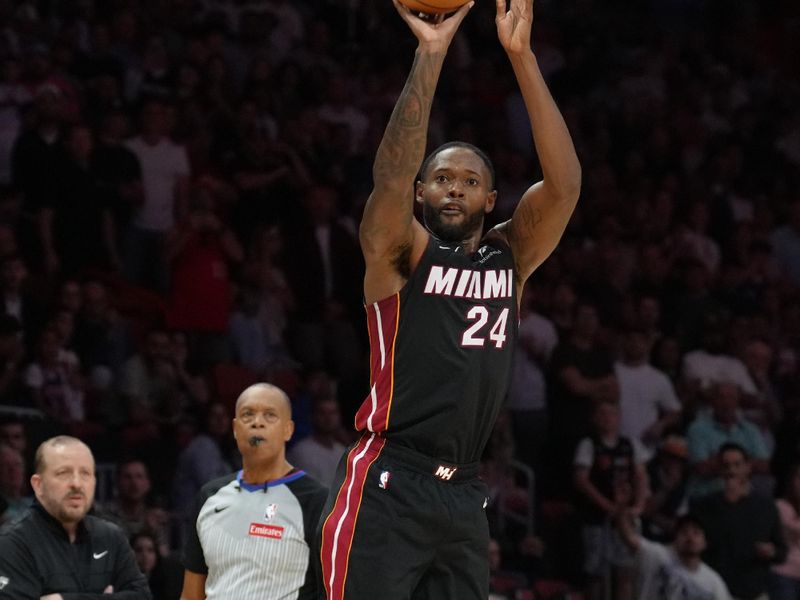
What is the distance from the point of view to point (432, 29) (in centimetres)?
458

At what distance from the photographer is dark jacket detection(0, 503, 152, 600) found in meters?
6.01

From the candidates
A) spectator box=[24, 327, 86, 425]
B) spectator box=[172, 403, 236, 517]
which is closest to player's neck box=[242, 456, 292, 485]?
spectator box=[172, 403, 236, 517]

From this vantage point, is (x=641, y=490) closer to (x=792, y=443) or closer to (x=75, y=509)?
(x=792, y=443)

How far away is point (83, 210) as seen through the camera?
10.6 metres

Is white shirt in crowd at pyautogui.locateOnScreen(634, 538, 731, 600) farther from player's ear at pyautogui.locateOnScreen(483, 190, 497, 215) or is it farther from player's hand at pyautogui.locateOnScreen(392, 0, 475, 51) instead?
player's hand at pyautogui.locateOnScreen(392, 0, 475, 51)

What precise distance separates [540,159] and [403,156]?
54cm

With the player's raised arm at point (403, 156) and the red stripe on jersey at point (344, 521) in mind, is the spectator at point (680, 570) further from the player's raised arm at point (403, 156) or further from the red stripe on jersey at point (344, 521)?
the player's raised arm at point (403, 156)

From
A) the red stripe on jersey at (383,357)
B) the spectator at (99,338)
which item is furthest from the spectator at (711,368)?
the red stripe on jersey at (383,357)

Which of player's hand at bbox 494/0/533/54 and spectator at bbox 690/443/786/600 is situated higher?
player's hand at bbox 494/0/533/54

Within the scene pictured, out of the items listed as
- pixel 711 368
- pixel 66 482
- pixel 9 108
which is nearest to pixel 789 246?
pixel 711 368

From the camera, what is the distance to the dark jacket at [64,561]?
6.01 meters

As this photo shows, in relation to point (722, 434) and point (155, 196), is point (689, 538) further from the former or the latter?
point (155, 196)

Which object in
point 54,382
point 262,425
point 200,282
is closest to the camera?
point 262,425

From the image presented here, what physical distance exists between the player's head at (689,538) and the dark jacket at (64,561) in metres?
4.65
